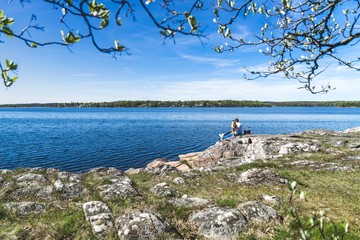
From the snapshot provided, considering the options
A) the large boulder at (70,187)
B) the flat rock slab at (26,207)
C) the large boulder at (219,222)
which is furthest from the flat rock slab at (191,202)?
the flat rock slab at (26,207)

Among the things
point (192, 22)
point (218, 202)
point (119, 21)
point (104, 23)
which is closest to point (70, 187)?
point (218, 202)

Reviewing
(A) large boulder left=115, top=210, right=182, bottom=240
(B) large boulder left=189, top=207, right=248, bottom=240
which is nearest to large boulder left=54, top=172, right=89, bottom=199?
(A) large boulder left=115, top=210, right=182, bottom=240

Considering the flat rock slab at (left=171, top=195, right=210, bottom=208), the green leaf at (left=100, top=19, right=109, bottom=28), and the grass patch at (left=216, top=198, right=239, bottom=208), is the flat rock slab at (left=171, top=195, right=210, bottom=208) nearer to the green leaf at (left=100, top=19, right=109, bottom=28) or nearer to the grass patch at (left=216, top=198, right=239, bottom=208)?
the grass patch at (left=216, top=198, right=239, bottom=208)

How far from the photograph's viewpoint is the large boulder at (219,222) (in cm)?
898

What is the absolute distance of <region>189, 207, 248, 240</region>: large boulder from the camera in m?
8.98

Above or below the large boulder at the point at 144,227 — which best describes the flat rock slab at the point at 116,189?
below

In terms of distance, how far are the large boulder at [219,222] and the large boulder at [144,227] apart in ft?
2.95

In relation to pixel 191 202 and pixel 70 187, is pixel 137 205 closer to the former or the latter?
pixel 191 202

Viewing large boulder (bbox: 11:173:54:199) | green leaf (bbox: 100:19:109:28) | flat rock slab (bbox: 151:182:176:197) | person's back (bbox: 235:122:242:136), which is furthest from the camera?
person's back (bbox: 235:122:242:136)

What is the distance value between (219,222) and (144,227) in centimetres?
237

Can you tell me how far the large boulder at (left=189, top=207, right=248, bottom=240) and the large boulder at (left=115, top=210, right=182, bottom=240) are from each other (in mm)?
901

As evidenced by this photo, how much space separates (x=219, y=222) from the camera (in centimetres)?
936

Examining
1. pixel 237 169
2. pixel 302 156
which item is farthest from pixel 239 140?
pixel 237 169

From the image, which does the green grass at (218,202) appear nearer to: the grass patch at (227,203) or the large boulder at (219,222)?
the grass patch at (227,203)
